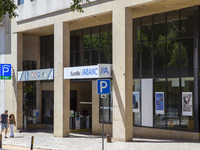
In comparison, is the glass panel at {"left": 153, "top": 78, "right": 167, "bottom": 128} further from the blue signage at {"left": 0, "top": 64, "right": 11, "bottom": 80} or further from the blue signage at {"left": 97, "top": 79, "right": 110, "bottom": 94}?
the blue signage at {"left": 0, "top": 64, "right": 11, "bottom": 80}

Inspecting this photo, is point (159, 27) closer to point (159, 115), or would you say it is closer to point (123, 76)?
point (123, 76)

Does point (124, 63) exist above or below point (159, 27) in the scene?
below

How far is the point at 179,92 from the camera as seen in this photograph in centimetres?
2236

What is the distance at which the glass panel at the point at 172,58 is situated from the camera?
2259 centimetres

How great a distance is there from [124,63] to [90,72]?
8.54ft

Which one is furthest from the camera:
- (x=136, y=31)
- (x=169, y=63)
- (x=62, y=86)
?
(x=62, y=86)

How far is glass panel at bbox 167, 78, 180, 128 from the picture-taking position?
22.5 meters

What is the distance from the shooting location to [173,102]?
22.7m

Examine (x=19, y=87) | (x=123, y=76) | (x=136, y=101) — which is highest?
(x=123, y=76)

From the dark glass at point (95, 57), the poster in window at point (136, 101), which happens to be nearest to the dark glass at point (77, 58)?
the dark glass at point (95, 57)

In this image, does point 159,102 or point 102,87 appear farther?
point 159,102

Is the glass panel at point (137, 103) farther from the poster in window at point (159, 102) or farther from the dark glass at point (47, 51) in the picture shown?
the dark glass at point (47, 51)

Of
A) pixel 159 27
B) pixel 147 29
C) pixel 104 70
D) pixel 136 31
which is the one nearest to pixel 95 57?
pixel 136 31

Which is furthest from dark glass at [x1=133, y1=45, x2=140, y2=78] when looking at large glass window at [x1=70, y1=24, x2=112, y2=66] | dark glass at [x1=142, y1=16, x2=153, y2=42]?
large glass window at [x1=70, y1=24, x2=112, y2=66]
